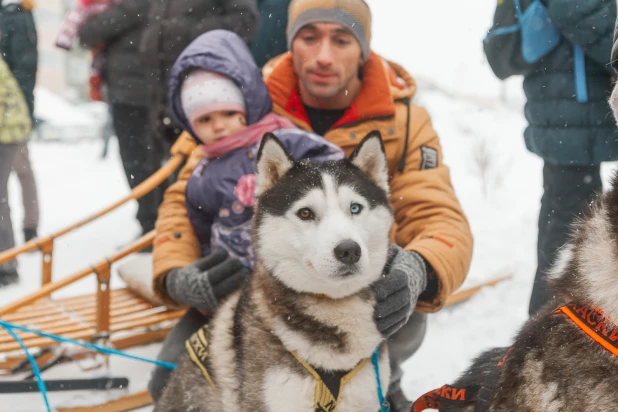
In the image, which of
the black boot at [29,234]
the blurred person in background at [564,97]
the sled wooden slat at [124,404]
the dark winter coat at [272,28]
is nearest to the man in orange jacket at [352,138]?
the sled wooden slat at [124,404]

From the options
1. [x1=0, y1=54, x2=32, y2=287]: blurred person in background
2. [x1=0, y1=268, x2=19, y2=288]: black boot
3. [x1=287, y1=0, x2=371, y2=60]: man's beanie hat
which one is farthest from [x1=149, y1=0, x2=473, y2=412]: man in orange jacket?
[x1=0, y1=268, x2=19, y2=288]: black boot

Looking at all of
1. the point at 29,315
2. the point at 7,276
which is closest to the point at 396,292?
the point at 29,315

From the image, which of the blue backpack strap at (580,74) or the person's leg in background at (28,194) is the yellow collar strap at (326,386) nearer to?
the blue backpack strap at (580,74)

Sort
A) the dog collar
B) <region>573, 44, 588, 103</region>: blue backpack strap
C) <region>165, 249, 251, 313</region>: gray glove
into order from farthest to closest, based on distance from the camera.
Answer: <region>573, 44, 588, 103</region>: blue backpack strap
<region>165, 249, 251, 313</region>: gray glove
the dog collar

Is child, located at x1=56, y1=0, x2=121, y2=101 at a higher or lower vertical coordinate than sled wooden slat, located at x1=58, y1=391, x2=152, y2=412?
higher

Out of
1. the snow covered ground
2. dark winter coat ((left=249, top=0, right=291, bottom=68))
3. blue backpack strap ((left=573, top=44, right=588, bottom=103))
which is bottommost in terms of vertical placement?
the snow covered ground

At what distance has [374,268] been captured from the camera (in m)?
1.71

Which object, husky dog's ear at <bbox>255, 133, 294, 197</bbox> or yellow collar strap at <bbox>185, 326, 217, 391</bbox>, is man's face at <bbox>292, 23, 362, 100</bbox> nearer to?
husky dog's ear at <bbox>255, 133, 294, 197</bbox>

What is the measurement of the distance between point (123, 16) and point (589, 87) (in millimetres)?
3182

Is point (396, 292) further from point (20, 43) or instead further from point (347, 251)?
point (20, 43)

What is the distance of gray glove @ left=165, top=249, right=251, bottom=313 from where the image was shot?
2.10m

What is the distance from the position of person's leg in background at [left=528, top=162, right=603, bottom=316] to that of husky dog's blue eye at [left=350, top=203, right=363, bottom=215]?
133cm

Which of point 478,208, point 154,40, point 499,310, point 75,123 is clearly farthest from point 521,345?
point 75,123

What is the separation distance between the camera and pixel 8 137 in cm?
350
